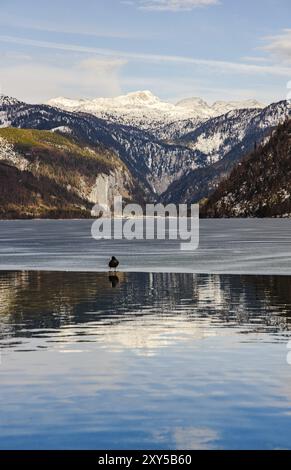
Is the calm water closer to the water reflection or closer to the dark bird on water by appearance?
the water reflection

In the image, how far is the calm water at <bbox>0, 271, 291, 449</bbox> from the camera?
27562 mm

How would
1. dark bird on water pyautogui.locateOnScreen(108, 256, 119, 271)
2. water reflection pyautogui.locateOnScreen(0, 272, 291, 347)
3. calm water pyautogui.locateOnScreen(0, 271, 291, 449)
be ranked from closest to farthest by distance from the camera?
1. calm water pyautogui.locateOnScreen(0, 271, 291, 449)
2. water reflection pyautogui.locateOnScreen(0, 272, 291, 347)
3. dark bird on water pyautogui.locateOnScreen(108, 256, 119, 271)

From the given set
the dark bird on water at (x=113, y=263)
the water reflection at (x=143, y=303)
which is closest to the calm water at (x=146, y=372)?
the water reflection at (x=143, y=303)

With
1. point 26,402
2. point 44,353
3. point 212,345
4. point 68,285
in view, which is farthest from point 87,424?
point 68,285

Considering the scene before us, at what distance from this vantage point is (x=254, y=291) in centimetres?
7344

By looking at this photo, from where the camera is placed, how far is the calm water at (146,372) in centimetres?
2756

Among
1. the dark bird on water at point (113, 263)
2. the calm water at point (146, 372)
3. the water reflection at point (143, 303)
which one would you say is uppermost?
the dark bird on water at point (113, 263)

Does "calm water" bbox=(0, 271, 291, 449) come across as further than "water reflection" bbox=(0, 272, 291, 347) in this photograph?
No

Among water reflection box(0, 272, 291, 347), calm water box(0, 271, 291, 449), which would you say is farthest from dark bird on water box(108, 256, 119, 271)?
calm water box(0, 271, 291, 449)

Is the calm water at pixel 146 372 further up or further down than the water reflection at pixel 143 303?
further down

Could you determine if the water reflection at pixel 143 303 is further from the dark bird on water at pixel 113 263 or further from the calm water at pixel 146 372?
the dark bird on water at pixel 113 263

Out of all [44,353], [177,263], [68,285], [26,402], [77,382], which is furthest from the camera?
[177,263]
